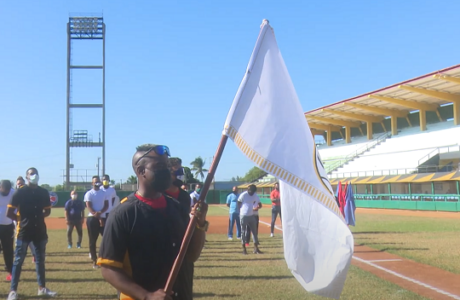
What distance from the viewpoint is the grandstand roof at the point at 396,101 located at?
42559 millimetres

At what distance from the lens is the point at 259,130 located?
131 inches

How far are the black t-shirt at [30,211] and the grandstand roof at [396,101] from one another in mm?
37765

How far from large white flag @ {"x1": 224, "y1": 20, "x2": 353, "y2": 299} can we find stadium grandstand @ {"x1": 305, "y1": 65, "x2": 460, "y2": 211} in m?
31.4

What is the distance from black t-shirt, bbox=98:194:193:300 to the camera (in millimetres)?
2953

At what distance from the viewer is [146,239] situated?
2979mm

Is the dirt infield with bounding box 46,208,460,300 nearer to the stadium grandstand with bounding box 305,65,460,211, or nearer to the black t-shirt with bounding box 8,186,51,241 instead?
the black t-shirt with bounding box 8,186,51,241

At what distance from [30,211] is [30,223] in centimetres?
18

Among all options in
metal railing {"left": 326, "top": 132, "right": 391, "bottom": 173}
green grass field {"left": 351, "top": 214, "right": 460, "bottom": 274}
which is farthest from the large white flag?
metal railing {"left": 326, "top": 132, "right": 391, "bottom": 173}

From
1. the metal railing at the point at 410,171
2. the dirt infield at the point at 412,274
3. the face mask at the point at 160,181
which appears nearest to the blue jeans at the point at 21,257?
the face mask at the point at 160,181

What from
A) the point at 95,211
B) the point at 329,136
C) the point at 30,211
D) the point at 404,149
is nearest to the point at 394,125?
the point at 404,149

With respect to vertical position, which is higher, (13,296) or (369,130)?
(369,130)

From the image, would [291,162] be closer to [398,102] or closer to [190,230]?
[190,230]

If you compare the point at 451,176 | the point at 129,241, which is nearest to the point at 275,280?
the point at 129,241

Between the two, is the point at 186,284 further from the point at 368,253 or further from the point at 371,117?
the point at 371,117
